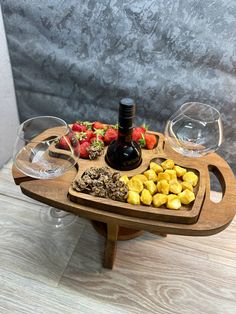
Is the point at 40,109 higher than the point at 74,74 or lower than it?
lower

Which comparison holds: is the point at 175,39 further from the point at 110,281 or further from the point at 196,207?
the point at 110,281

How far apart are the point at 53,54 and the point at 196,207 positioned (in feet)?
2.70

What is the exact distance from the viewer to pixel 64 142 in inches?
33.0

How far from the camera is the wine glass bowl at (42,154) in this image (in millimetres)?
826

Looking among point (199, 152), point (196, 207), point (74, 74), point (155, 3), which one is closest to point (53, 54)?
point (74, 74)

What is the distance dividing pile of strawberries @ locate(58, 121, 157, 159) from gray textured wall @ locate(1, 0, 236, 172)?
10.2 inches

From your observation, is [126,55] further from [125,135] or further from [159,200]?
[159,200]

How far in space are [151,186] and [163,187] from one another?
32 mm

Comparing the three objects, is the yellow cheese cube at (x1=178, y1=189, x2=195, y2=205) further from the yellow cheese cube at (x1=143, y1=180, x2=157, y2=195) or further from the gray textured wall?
the gray textured wall

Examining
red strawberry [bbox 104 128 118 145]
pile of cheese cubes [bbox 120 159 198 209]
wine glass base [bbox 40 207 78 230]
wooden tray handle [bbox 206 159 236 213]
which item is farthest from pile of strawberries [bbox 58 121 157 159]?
wine glass base [bbox 40 207 78 230]

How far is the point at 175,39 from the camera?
991mm

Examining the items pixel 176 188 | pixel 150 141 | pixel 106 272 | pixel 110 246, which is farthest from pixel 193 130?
pixel 106 272

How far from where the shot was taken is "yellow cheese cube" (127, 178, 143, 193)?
778 millimetres

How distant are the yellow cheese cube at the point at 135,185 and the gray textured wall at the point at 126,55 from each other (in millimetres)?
473
